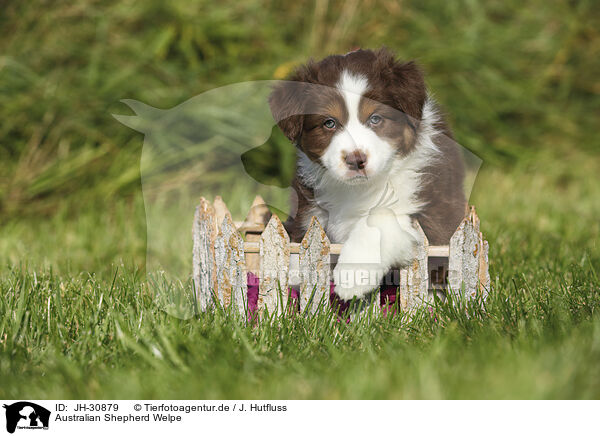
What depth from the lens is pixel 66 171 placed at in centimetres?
487

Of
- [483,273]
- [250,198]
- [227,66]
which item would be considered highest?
[227,66]

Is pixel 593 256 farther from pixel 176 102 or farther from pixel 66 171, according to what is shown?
pixel 66 171

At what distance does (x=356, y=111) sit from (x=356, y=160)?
0.64 feet

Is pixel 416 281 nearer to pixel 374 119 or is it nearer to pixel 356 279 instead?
pixel 356 279

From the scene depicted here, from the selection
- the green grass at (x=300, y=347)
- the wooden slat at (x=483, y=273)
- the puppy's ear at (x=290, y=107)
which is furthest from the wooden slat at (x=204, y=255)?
the wooden slat at (x=483, y=273)

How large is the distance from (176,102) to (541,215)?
279cm

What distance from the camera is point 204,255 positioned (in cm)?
294

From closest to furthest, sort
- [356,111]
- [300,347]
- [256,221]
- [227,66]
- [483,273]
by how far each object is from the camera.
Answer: [300,347] → [356,111] → [483,273] → [256,221] → [227,66]

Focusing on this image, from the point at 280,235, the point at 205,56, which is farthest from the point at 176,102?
the point at 280,235

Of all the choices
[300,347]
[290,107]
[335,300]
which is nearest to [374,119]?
[290,107]

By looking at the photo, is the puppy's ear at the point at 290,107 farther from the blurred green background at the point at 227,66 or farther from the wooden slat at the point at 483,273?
the blurred green background at the point at 227,66

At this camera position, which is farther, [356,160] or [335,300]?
[335,300]
